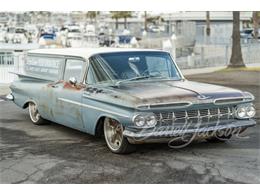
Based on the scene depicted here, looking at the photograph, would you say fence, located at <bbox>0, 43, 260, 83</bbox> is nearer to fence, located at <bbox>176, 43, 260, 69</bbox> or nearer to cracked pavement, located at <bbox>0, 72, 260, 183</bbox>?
fence, located at <bbox>176, 43, 260, 69</bbox>

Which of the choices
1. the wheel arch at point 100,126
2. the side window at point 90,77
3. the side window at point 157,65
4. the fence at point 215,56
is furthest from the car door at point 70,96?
the fence at point 215,56

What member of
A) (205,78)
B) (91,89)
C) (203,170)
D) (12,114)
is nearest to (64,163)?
(91,89)

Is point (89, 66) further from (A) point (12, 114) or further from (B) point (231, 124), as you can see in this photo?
(A) point (12, 114)

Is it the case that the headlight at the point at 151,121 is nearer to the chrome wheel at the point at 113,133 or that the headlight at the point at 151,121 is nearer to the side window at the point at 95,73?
the chrome wheel at the point at 113,133

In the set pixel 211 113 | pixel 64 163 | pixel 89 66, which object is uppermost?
pixel 89 66

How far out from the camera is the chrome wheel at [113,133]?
6.61 m

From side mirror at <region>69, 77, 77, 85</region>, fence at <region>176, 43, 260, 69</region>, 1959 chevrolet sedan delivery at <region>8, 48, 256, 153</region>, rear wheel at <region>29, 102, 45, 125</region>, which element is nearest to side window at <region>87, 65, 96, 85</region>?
1959 chevrolet sedan delivery at <region>8, 48, 256, 153</region>

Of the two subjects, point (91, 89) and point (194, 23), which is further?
point (194, 23)

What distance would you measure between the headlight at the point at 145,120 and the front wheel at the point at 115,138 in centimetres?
38

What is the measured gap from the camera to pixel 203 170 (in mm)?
5766

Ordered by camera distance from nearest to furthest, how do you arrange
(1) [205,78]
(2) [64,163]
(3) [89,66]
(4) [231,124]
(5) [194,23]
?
1. (2) [64,163]
2. (4) [231,124]
3. (3) [89,66]
4. (1) [205,78]
5. (5) [194,23]

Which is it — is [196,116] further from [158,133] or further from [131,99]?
[131,99]

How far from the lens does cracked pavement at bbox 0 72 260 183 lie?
553cm

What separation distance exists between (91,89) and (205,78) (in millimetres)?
10911
